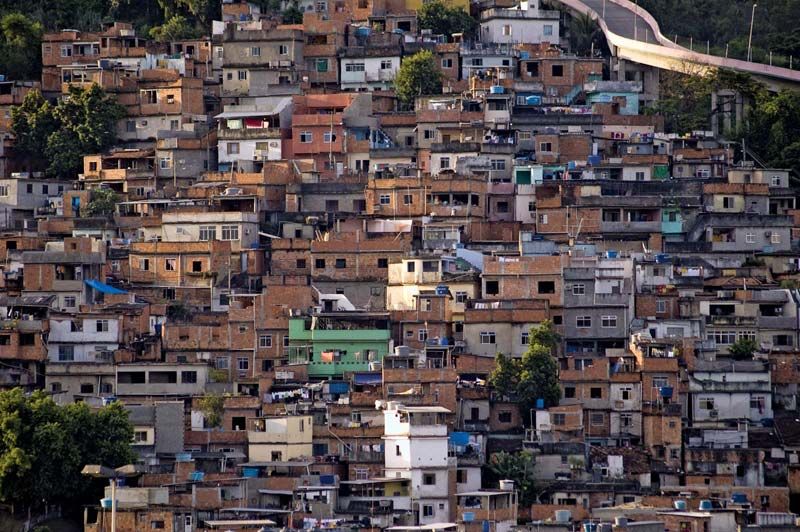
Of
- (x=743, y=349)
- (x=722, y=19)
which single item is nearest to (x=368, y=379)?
(x=743, y=349)

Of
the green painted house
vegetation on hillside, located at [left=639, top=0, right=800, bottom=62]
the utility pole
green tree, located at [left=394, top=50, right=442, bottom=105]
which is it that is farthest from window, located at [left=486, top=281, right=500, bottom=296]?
vegetation on hillside, located at [left=639, top=0, right=800, bottom=62]

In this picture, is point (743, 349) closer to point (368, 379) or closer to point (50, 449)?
point (368, 379)

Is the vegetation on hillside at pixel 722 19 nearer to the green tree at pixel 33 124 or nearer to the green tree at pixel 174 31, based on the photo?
the green tree at pixel 174 31

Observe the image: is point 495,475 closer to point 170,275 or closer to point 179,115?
point 170,275

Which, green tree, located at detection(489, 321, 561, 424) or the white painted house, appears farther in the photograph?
green tree, located at detection(489, 321, 561, 424)

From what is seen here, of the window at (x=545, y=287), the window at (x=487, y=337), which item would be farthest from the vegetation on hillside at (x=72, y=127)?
the window at (x=487, y=337)

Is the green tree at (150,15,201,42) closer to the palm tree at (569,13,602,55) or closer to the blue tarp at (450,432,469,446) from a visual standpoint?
the palm tree at (569,13,602,55)
